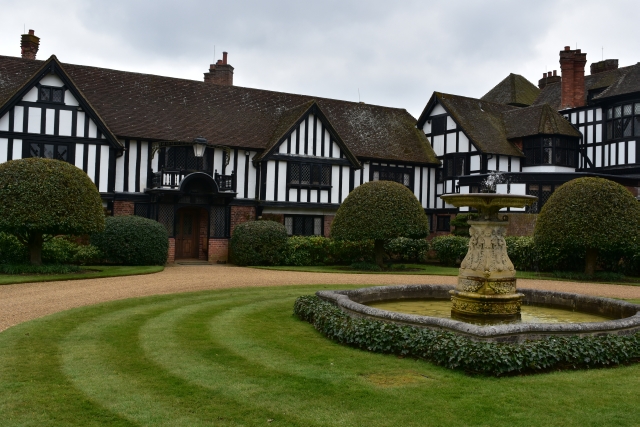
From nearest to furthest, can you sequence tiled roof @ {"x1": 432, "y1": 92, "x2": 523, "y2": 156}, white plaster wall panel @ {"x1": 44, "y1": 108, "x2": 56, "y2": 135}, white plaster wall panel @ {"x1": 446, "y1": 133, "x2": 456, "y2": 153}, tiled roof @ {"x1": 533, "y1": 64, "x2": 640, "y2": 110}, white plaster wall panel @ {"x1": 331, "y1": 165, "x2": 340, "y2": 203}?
white plaster wall panel @ {"x1": 44, "y1": 108, "x2": 56, "y2": 135}, white plaster wall panel @ {"x1": 331, "y1": 165, "x2": 340, "y2": 203}, tiled roof @ {"x1": 533, "y1": 64, "x2": 640, "y2": 110}, tiled roof @ {"x1": 432, "y1": 92, "x2": 523, "y2": 156}, white plaster wall panel @ {"x1": 446, "y1": 133, "x2": 456, "y2": 153}

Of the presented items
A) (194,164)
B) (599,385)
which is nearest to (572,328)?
(599,385)

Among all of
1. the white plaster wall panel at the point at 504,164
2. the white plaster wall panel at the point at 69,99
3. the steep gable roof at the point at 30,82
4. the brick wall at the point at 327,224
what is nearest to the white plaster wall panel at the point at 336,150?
the brick wall at the point at 327,224

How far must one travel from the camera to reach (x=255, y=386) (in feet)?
23.3

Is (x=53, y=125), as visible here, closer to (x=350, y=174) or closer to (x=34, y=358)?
(x=350, y=174)

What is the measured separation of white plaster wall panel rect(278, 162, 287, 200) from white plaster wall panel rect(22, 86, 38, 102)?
Result: 35.3 ft

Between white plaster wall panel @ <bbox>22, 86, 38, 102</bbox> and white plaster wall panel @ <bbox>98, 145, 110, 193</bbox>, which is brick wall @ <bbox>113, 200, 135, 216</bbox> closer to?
white plaster wall panel @ <bbox>98, 145, 110, 193</bbox>

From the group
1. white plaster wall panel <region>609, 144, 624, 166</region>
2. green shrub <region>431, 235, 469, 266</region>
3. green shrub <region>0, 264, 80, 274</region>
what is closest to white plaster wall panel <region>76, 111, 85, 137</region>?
green shrub <region>0, 264, 80, 274</region>

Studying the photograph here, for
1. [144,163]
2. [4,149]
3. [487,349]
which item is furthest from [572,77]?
[487,349]

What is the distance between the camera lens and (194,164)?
27688 millimetres

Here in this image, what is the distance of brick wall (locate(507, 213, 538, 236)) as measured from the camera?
2747cm

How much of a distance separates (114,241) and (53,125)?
591 centimetres

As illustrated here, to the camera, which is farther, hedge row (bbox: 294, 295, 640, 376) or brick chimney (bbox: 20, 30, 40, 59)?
brick chimney (bbox: 20, 30, 40, 59)

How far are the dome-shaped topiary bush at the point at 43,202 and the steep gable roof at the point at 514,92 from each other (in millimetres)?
31466

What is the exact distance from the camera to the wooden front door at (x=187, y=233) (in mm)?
28062
